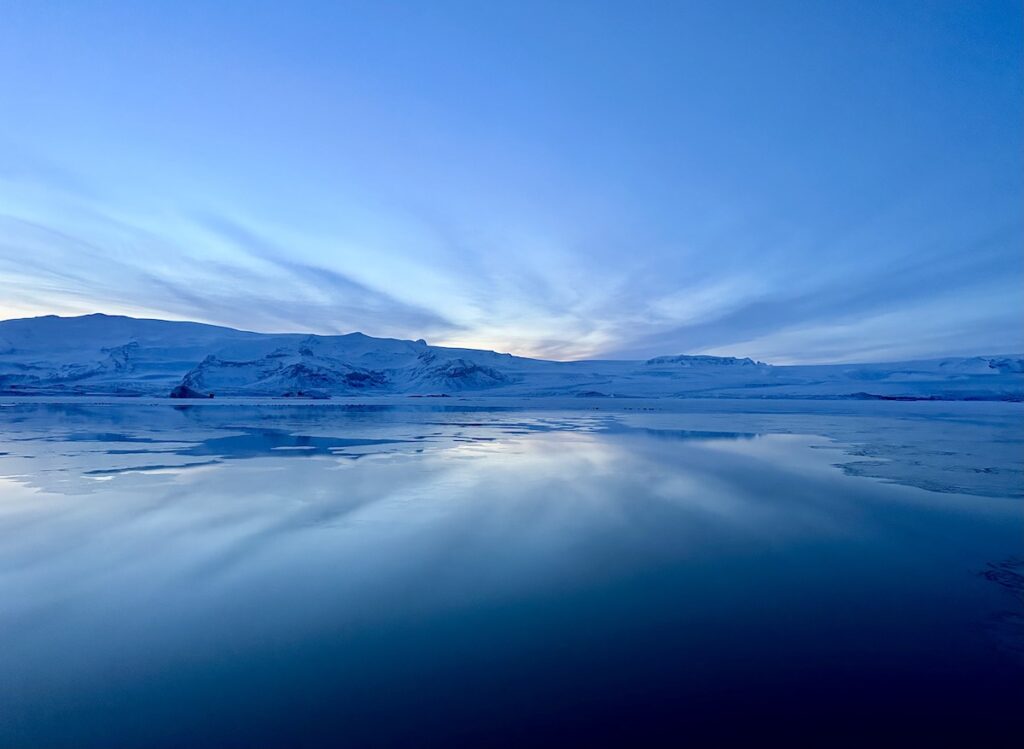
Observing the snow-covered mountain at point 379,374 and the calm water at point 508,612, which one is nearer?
the calm water at point 508,612

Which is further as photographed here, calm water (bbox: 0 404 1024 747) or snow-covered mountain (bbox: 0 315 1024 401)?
snow-covered mountain (bbox: 0 315 1024 401)

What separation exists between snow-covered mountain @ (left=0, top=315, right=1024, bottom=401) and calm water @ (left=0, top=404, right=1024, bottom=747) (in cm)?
2939

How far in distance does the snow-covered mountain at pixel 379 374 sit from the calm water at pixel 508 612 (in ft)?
96.4

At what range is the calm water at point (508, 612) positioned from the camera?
1858 mm

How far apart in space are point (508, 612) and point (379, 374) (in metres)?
46.7

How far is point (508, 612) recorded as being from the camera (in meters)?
2.65

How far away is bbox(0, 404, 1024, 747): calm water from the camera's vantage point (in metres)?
1.86

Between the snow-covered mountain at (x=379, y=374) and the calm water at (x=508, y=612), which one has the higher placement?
the snow-covered mountain at (x=379, y=374)

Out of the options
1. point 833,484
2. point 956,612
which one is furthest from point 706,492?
point 956,612

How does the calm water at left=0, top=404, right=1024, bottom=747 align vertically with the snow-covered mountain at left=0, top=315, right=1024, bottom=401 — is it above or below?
below

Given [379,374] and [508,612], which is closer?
[508,612]

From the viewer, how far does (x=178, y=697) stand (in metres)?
1.98

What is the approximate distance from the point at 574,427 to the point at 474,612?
1017 cm

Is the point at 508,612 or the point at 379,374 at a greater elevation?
the point at 379,374
